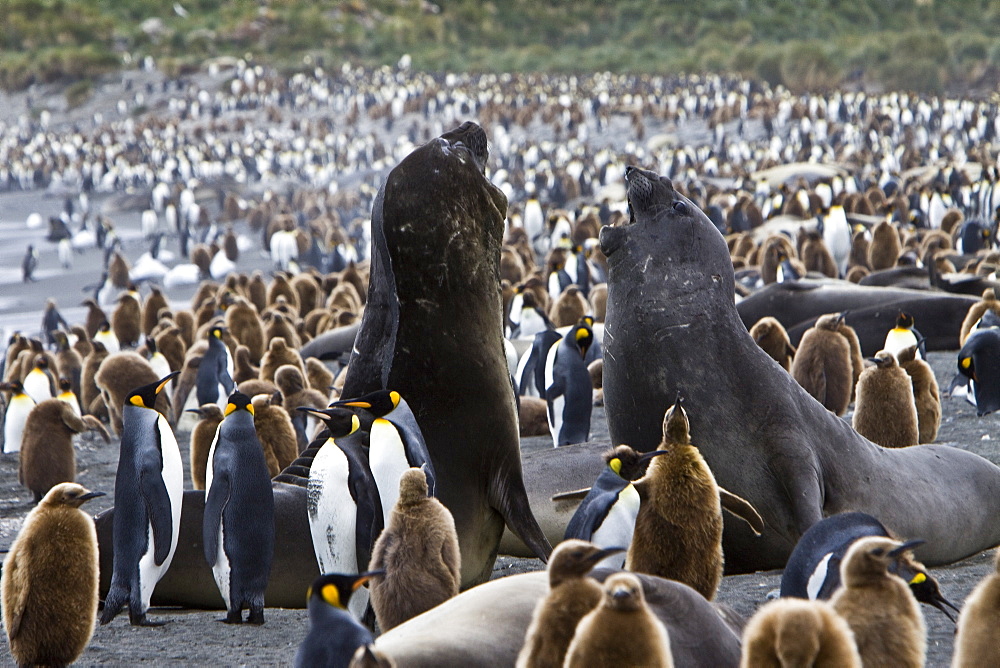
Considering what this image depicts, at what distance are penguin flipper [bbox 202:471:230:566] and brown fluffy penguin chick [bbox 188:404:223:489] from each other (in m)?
1.72

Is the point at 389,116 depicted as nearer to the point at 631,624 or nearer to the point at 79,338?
the point at 79,338

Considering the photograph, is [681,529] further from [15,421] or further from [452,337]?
[15,421]

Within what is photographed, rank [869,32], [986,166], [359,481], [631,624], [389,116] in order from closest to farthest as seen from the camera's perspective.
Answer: [631,624] → [359,481] → [986,166] → [389,116] → [869,32]

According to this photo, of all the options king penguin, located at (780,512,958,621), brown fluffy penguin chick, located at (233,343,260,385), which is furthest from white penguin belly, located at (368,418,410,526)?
brown fluffy penguin chick, located at (233,343,260,385)

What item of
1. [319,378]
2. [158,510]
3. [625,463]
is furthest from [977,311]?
[158,510]

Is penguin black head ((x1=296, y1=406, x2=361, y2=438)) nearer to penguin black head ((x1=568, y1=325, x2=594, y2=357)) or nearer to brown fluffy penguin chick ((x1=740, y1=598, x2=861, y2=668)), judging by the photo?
brown fluffy penguin chick ((x1=740, y1=598, x2=861, y2=668))

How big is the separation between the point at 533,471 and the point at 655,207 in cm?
122

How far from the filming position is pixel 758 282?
Result: 13.2 m

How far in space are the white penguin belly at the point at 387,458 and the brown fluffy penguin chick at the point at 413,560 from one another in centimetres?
44

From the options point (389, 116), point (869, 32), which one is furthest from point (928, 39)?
point (389, 116)

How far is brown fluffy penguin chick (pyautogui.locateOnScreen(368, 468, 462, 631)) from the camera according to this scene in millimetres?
3408

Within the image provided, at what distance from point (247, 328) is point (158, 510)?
740 centimetres

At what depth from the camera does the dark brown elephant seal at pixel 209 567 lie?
14.8ft

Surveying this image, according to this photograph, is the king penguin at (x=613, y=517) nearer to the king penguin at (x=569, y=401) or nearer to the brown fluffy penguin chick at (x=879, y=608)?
the brown fluffy penguin chick at (x=879, y=608)
